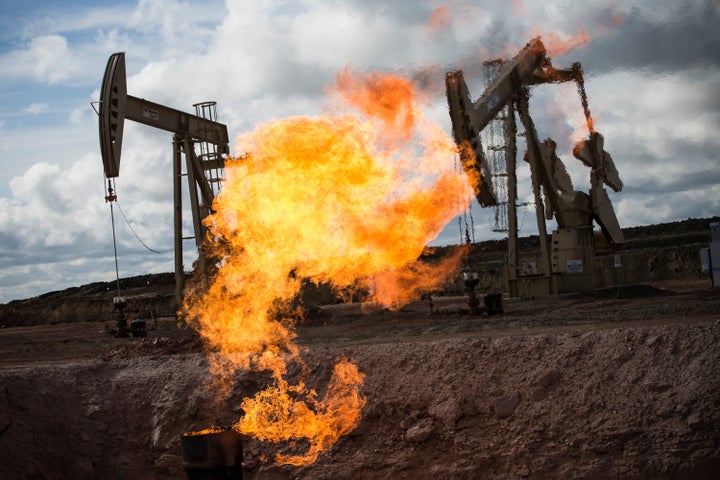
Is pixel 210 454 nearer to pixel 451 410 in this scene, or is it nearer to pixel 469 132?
pixel 451 410

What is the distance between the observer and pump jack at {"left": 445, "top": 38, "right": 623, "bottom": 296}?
29.4 meters

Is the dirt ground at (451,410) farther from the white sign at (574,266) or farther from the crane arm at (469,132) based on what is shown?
the white sign at (574,266)

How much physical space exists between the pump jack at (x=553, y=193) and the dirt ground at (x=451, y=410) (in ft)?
41.5

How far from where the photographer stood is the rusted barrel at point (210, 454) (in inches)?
448

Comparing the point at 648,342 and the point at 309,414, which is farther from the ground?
the point at 648,342

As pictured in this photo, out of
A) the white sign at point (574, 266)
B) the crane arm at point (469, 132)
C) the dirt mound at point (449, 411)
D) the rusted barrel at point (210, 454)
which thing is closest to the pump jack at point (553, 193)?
the white sign at point (574, 266)

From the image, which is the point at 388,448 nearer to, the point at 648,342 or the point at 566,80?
the point at 648,342

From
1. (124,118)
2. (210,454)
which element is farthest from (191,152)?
(210,454)

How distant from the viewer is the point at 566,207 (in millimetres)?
35125

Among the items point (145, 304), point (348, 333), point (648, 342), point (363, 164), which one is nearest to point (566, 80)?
point (348, 333)

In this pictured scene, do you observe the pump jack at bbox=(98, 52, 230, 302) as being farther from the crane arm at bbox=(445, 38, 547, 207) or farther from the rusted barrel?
the rusted barrel

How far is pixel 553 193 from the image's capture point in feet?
112

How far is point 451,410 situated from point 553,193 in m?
21.8

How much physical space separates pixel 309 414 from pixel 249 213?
→ 16.1ft
